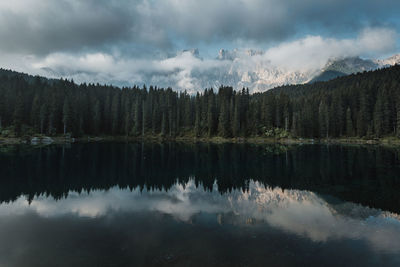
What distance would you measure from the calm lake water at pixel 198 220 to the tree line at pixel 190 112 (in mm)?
86652

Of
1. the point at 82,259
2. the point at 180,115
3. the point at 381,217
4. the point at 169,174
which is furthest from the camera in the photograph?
the point at 180,115

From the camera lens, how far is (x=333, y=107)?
123 meters

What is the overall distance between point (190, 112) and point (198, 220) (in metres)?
132

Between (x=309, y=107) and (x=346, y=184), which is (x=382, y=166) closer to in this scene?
(x=346, y=184)

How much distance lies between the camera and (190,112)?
486 feet

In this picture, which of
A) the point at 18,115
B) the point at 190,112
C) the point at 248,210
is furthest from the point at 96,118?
the point at 248,210

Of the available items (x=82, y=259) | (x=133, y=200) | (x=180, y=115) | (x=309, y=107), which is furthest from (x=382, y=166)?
(x=180, y=115)

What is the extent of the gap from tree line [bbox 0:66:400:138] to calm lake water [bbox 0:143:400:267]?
86.7 meters

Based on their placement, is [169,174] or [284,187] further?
[169,174]

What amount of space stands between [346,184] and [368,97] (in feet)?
383

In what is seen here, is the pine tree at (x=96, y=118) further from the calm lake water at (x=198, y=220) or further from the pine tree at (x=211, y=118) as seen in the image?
the calm lake water at (x=198, y=220)

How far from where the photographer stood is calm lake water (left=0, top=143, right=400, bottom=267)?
12.3m

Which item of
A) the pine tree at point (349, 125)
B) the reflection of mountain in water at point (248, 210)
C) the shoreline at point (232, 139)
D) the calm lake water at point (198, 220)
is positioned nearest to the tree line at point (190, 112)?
the pine tree at point (349, 125)

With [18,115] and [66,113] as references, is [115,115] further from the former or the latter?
[18,115]
